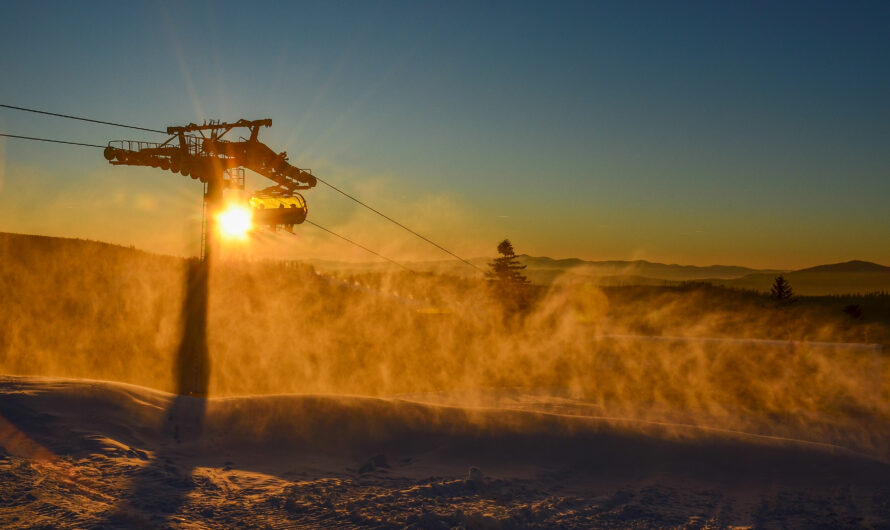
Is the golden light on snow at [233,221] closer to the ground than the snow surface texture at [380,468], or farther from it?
farther from it

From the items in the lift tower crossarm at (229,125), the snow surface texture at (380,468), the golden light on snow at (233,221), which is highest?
the lift tower crossarm at (229,125)

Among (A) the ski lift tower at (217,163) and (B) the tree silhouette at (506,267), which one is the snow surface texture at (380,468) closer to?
(A) the ski lift tower at (217,163)

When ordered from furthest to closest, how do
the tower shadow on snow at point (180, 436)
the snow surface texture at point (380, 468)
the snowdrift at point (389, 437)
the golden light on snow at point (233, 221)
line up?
the golden light on snow at point (233, 221), the snowdrift at point (389, 437), the snow surface texture at point (380, 468), the tower shadow on snow at point (180, 436)

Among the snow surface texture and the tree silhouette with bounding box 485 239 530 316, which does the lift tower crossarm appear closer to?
the snow surface texture

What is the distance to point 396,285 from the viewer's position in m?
43.7

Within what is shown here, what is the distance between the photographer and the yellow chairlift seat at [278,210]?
20141 millimetres

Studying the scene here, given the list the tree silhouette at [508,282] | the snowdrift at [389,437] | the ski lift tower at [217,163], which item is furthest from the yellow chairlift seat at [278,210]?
the tree silhouette at [508,282]

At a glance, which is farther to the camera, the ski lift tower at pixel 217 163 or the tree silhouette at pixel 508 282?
the tree silhouette at pixel 508 282

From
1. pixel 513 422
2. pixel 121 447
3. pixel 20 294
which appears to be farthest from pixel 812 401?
pixel 20 294

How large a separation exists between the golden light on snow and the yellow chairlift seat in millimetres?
2246

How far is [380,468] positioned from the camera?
9156 mm

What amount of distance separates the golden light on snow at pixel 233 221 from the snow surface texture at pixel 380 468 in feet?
20.3

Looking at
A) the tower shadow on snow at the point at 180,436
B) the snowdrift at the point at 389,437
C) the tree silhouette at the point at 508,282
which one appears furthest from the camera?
the tree silhouette at the point at 508,282

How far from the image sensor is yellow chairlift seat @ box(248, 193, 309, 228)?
66.1ft
